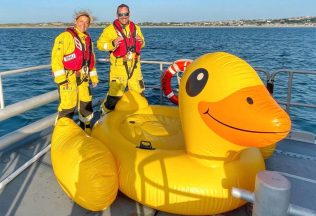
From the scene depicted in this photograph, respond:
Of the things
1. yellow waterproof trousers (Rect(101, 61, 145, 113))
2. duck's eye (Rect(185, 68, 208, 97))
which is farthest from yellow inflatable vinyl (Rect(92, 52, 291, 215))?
yellow waterproof trousers (Rect(101, 61, 145, 113))

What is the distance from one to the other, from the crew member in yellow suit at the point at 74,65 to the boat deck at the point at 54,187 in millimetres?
618

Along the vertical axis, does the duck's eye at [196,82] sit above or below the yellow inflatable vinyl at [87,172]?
above

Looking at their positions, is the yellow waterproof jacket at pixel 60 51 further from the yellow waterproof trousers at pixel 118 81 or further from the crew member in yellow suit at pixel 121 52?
the yellow waterproof trousers at pixel 118 81

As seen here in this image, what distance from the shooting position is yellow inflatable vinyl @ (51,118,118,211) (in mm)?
2473

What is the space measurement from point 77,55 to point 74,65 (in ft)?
0.39

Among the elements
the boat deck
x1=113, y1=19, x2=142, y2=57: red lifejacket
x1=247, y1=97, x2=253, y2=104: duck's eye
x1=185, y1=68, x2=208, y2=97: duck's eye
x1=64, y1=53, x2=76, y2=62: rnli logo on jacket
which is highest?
x1=113, y1=19, x2=142, y2=57: red lifejacket

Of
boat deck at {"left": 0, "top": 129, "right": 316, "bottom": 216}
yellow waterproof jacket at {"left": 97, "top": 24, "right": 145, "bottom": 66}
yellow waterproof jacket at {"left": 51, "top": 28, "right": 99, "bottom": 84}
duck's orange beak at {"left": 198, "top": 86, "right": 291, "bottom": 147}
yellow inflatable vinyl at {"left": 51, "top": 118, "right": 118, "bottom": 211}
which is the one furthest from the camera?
yellow waterproof jacket at {"left": 97, "top": 24, "right": 145, "bottom": 66}

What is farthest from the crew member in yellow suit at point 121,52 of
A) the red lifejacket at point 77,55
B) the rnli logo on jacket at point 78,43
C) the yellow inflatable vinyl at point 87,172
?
the yellow inflatable vinyl at point 87,172

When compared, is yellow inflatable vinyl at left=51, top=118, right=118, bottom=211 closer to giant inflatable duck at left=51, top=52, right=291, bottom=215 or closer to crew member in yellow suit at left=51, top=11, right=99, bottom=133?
giant inflatable duck at left=51, top=52, right=291, bottom=215

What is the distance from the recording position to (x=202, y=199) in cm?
246

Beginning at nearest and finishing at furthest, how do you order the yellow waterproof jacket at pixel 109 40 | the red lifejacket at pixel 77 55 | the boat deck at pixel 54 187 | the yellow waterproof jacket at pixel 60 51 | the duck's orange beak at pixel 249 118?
the duck's orange beak at pixel 249 118, the boat deck at pixel 54 187, the yellow waterproof jacket at pixel 60 51, the red lifejacket at pixel 77 55, the yellow waterproof jacket at pixel 109 40

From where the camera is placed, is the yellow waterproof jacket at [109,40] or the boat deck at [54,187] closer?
the boat deck at [54,187]

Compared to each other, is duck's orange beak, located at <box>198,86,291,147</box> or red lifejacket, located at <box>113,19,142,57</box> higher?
red lifejacket, located at <box>113,19,142,57</box>

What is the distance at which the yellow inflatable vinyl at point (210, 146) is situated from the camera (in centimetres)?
233
